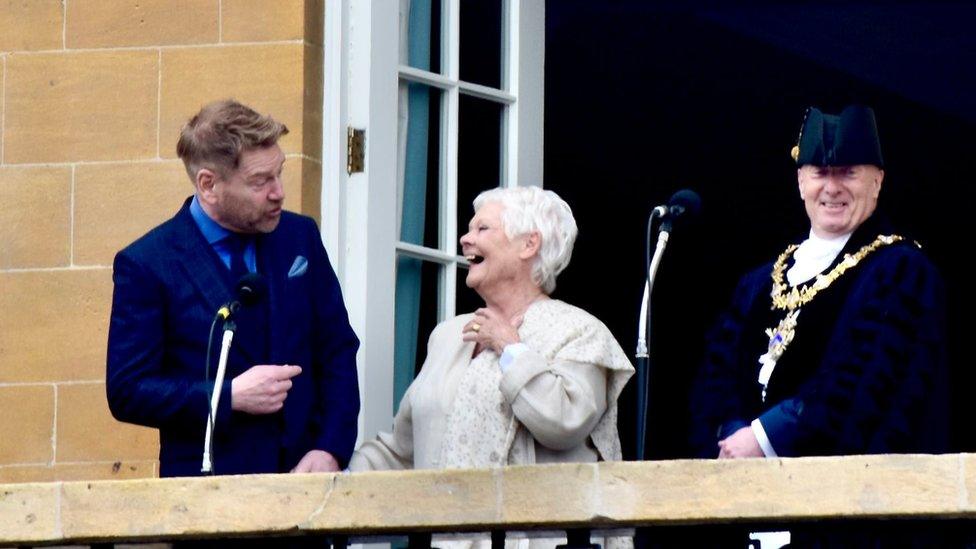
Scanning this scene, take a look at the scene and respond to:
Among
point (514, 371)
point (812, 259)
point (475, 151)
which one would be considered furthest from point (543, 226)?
point (475, 151)

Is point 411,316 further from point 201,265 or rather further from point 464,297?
point 201,265

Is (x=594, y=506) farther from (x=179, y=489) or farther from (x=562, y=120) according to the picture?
(x=562, y=120)

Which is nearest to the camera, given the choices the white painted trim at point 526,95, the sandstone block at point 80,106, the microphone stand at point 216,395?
the microphone stand at point 216,395

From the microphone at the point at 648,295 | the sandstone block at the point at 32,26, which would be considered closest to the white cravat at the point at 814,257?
the microphone at the point at 648,295

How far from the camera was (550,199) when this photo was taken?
6082 mm

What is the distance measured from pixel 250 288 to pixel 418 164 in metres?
1.87

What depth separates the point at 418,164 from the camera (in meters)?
7.02

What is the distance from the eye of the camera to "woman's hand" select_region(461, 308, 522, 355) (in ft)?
19.3

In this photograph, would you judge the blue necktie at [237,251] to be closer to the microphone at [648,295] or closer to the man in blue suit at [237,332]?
the man in blue suit at [237,332]

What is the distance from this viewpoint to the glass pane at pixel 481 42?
7.13 meters

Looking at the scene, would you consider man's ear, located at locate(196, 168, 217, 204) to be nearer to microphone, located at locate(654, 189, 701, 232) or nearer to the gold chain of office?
microphone, located at locate(654, 189, 701, 232)

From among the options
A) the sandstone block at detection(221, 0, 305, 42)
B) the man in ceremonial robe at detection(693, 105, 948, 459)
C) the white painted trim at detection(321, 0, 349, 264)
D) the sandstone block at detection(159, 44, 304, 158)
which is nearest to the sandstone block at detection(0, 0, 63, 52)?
the sandstone block at detection(159, 44, 304, 158)

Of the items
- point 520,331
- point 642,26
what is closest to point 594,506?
point 520,331

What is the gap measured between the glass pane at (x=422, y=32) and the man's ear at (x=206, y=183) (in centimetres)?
141
